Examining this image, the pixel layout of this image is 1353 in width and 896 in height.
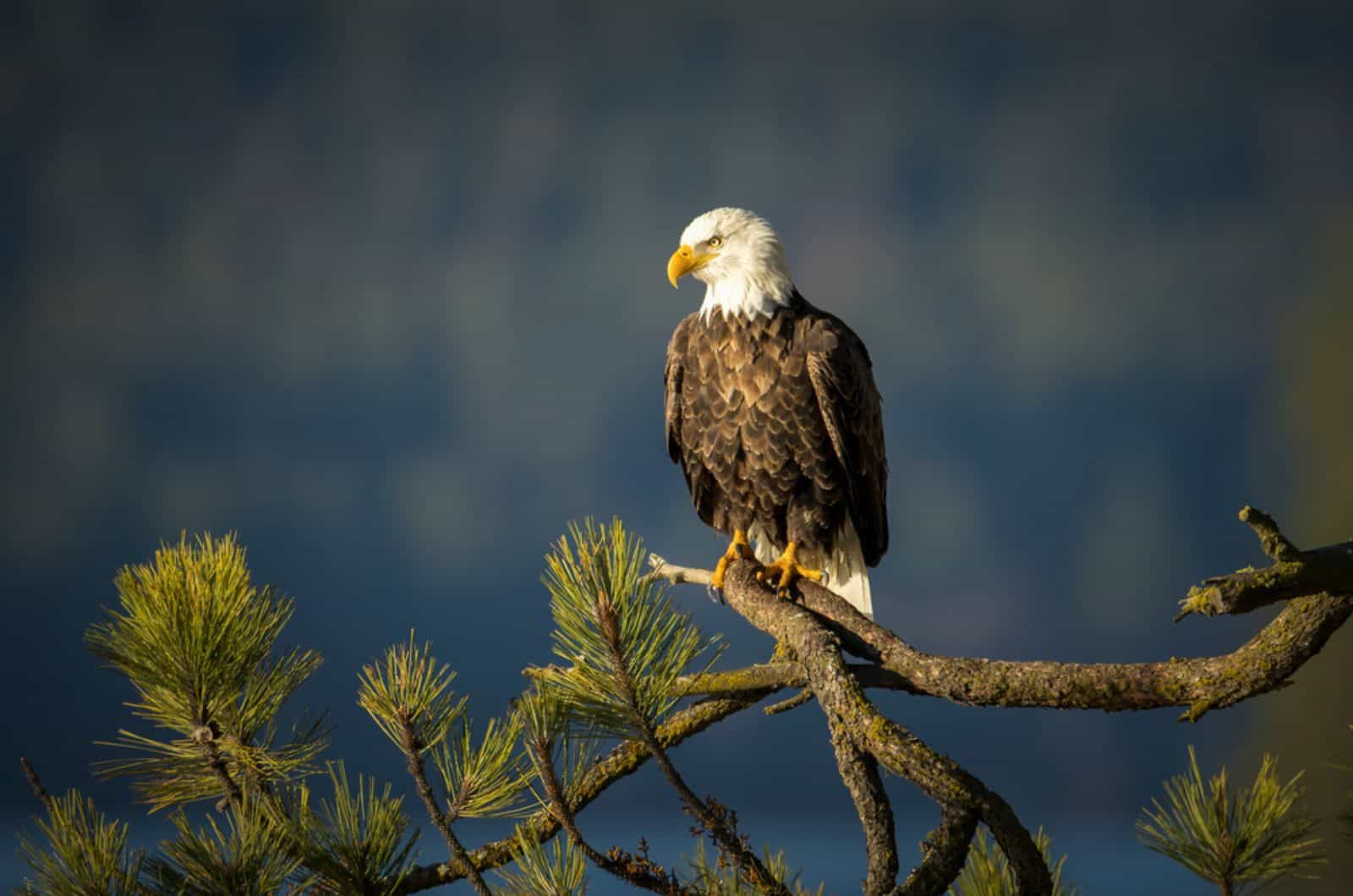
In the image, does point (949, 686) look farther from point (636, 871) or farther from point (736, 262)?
point (736, 262)

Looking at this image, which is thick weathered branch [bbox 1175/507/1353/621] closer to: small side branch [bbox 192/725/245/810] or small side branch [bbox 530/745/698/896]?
small side branch [bbox 530/745/698/896]

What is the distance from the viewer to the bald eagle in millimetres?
3740

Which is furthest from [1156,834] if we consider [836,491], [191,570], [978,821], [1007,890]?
[191,570]

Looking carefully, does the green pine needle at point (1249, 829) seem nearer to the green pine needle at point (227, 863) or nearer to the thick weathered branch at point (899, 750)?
the thick weathered branch at point (899, 750)

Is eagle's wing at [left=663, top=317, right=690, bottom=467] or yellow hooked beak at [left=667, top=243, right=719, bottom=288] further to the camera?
eagle's wing at [left=663, top=317, right=690, bottom=467]

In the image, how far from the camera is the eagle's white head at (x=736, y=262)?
382 centimetres

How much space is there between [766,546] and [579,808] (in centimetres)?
171

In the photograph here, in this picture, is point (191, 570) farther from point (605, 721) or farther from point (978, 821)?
point (978, 821)

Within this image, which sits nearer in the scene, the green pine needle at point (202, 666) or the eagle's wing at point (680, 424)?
the green pine needle at point (202, 666)

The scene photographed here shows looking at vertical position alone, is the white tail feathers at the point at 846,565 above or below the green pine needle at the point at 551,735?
above

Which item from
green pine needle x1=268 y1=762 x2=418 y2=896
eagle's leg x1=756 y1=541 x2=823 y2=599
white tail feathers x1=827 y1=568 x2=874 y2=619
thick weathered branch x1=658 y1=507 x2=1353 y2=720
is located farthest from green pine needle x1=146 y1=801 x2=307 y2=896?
white tail feathers x1=827 y1=568 x2=874 y2=619

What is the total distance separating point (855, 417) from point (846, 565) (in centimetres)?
71

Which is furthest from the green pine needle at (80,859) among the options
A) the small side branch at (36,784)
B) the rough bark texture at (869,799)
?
the rough bark texture at (869,799)

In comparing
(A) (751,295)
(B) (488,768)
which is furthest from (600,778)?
(A) (751,295)
